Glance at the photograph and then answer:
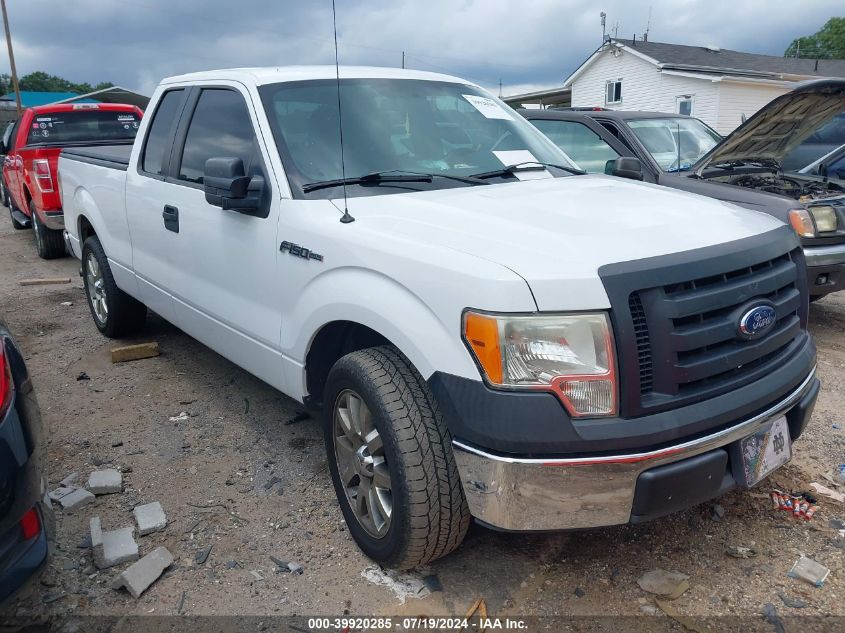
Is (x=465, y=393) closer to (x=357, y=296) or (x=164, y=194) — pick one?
(x=357, y=296)

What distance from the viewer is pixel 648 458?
2.25 metres

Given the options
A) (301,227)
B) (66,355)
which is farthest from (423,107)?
(66,355)

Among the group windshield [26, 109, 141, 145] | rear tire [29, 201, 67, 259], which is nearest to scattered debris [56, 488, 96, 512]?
rear tire [29, 201, 67, 259]

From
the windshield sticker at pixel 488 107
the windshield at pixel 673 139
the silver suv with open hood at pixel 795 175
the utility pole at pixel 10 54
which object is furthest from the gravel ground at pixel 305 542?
the utility pole at pixel 10 54

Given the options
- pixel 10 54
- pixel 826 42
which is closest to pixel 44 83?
pixel 10 54

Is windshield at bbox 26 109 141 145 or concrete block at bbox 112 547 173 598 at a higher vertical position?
windshield at bbox 26 109 141 145

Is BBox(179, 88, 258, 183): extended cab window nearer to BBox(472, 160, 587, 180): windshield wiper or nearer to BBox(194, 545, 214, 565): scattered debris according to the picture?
BBox(472, 160, 587, 180): windshield wiper

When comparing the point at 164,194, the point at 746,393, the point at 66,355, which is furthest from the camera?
the point at 66,355

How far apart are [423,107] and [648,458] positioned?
7.31 feet

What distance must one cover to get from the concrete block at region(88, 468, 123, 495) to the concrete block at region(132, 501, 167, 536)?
0.25m

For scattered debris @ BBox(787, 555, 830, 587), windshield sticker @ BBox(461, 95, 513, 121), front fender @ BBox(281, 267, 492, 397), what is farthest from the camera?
windshield sticker @ BBox(461, 95, 513, 121)

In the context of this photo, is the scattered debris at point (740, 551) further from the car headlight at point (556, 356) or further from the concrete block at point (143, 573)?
the concrete block at point (143, 573)

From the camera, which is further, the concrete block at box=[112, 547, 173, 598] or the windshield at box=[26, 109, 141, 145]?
the windshield at box=[26, 109, 141, 145]

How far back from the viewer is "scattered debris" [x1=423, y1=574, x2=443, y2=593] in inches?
108
